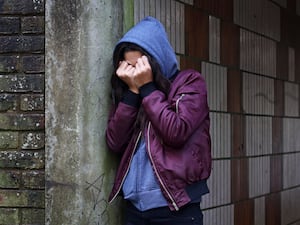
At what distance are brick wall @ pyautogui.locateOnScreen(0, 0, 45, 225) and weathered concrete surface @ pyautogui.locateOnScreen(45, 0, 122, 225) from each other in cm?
12

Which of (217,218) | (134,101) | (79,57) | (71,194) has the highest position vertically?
(79,57)

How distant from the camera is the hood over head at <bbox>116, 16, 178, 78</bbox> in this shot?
10.9 feet

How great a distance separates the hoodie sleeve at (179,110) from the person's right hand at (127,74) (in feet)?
0.49

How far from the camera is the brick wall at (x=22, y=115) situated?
3.70 m

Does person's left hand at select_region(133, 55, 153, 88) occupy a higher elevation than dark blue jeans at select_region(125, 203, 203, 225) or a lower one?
higher

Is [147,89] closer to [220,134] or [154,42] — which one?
[154,42]

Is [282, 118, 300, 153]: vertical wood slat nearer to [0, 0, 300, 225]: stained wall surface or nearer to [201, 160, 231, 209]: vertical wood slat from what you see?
[201, 160, 231, 209]: vertical wood slat

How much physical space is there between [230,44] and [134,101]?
7.35ft

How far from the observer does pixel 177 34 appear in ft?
14.8

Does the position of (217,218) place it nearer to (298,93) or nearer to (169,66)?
(169,66)

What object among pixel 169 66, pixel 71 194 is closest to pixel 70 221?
pixel 71 194

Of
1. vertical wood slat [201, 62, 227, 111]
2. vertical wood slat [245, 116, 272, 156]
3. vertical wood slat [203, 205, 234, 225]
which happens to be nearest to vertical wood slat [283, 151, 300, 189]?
vertical wood slat [245, 116, 272, 156]

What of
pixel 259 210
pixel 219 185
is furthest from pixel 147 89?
pixel 259 210

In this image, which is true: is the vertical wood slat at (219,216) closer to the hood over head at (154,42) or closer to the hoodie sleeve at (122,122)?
the hoodie sleeve at (122,122)
